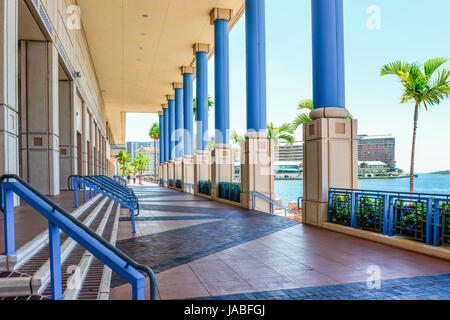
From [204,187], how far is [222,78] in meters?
6.49

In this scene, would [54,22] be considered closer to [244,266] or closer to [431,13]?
[244,266]

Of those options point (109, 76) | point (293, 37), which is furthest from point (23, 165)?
point (293, 37)

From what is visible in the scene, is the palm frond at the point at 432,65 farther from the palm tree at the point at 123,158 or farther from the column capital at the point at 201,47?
the palm tree at the point at 123,158

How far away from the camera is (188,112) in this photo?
27609 millimetres

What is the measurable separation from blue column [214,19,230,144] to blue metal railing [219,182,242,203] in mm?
2309

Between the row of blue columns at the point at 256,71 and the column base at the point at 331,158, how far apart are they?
2.32ft

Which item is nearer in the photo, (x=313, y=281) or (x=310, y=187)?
(x=313, y=281)

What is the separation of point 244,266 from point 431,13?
15345 centimetres

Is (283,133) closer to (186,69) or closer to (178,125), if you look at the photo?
(186,69)

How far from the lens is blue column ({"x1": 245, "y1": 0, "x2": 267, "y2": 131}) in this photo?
14.6 metres

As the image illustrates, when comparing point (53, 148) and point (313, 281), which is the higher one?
point (53, 148)

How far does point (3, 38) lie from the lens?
251 inches

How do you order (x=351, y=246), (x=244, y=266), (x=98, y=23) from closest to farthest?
1. (x=244, y=266)
2. (x=351, y=246)
3. (x=98, y=23)
